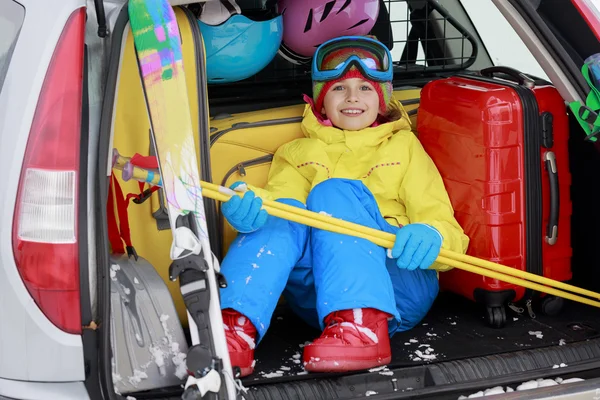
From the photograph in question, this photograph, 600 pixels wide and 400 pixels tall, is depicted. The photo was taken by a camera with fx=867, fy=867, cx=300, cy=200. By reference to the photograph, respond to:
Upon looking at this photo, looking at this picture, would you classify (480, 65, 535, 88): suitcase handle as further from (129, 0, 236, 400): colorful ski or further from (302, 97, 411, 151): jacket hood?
(129, 0, 236, 400): colorful ski

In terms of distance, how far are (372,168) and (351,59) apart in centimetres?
36

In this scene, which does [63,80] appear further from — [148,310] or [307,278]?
[307,278]

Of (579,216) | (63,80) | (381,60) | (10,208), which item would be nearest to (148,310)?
(10,208)

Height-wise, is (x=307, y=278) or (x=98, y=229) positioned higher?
(x=98, y=229)

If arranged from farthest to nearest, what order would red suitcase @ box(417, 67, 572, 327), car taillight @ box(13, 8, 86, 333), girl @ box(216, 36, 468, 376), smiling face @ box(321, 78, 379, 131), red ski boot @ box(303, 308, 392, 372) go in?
smiling face @ box(321, 78, 379, 131) → red suitcase @ box(417, 67, 572, 327) → girl @ box(216, 36, 468, 376) → red ski boot @ box(303, 308, 392, 372) → car taillight @ box(13, 8, 86, 333)

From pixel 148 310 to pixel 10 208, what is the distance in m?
0.45

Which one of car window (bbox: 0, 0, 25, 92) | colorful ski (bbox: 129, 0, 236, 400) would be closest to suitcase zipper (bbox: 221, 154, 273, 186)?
colorful ski (bbox: 129, 0, 236, 400)

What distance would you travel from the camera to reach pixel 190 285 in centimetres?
178

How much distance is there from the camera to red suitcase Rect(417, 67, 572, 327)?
2.58 meters

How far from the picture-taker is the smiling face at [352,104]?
9.18 feet

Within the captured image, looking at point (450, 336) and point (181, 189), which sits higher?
point (181, 189)

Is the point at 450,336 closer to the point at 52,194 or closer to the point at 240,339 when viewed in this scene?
the point at 240,339

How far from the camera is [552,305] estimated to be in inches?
105

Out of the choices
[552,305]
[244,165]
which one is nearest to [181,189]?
[244,165]
